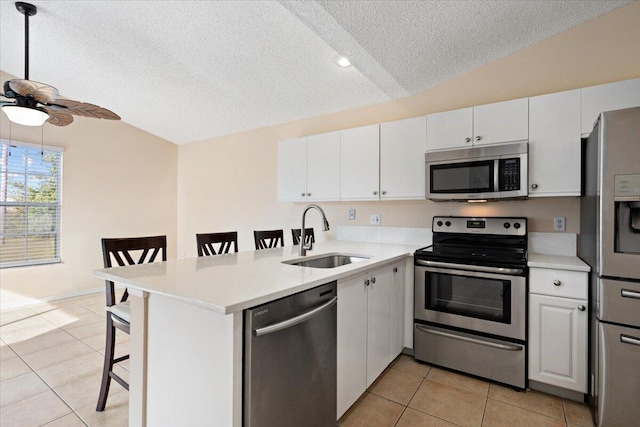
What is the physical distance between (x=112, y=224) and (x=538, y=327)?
550 centimetres

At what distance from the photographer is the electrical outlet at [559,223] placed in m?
2.54

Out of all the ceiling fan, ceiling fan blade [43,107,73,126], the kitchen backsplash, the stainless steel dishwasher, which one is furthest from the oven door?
ceiling fan blade [43,107,73,126]

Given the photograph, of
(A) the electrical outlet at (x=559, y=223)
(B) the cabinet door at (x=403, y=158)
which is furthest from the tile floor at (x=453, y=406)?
(B) the cabinet door at (x=403, y=158)

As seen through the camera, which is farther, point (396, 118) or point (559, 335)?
point (396, 118)

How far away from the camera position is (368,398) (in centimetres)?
210

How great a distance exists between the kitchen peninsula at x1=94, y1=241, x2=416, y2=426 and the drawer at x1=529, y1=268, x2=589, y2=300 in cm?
133

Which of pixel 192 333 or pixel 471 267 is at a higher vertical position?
pixel 471 267

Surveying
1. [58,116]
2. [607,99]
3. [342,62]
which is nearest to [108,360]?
[58,116]

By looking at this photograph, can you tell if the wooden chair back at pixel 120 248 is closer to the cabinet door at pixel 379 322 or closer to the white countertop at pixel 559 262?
the cabinet door at pixel 379 322

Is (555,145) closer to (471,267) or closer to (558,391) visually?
(471,267)

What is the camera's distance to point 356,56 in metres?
2.53

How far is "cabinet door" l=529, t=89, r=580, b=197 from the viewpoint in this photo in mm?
2242

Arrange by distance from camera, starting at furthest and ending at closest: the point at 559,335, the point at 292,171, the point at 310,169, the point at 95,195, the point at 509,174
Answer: the point at 95,195, the point at 292,171, the point at 310,169, the point at 509,174, the point at 559,335

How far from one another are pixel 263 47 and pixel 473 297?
274cm
